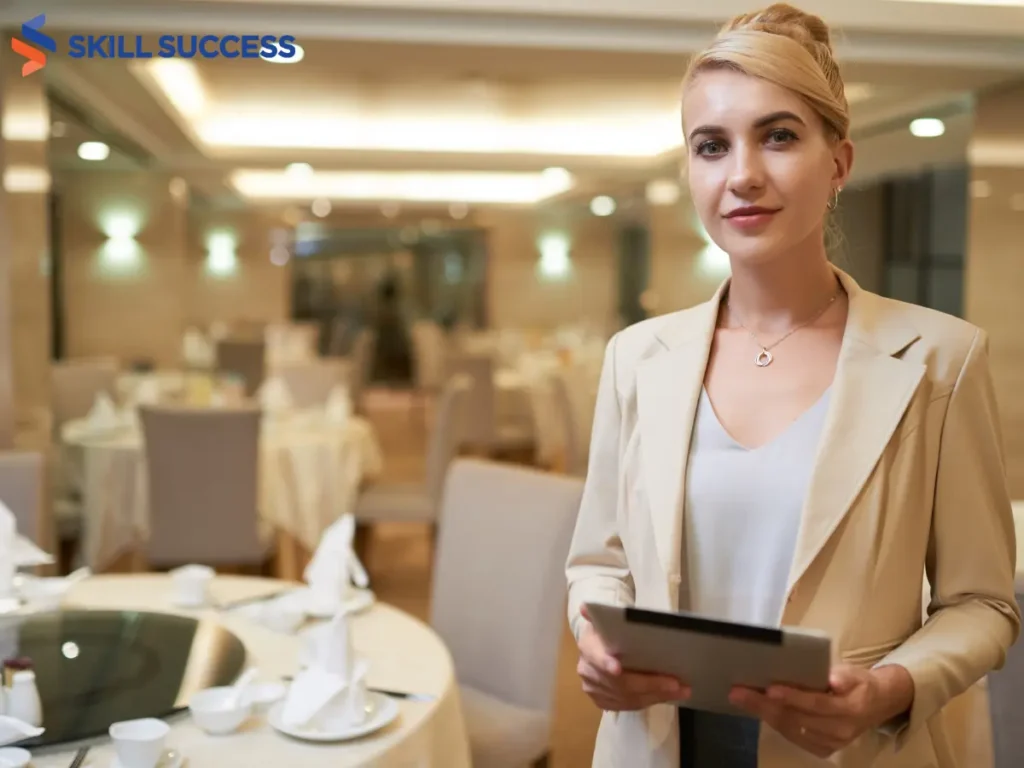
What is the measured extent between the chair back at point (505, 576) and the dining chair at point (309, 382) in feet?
13.4

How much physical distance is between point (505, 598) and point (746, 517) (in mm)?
1314

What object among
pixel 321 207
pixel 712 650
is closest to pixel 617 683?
pixel 712 650

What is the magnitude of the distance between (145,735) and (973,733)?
6.42 feet

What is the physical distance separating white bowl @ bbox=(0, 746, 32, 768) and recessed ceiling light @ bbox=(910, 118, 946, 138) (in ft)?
20.0

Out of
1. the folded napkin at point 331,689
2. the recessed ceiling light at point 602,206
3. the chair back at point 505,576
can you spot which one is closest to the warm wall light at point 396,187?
the recessed ceiling light at point 602,206

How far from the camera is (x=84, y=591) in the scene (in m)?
2.43

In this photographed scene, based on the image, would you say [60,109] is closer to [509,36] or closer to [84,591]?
[509,36]

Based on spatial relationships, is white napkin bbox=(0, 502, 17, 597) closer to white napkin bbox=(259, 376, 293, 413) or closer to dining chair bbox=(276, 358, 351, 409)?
white napkin bbox=(259, 376, 293, 413)

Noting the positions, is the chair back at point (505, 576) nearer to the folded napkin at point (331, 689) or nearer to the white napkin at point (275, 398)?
the folded napkin at point (331, 689)

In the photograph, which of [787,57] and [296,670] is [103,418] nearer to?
[296,670]

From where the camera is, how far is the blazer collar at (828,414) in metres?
1.11

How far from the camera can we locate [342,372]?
6.78 meters

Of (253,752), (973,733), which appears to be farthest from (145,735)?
(973,733)

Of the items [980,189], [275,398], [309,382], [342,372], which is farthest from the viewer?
[342,372]
